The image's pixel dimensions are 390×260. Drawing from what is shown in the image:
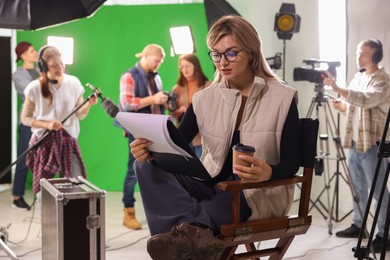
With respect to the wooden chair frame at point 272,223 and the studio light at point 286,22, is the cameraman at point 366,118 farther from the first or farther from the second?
the wooden chair frame at point 272,223

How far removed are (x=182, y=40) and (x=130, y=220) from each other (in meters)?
1.85

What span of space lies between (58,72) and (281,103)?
2.71 meters

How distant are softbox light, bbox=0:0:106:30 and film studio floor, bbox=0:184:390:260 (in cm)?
147

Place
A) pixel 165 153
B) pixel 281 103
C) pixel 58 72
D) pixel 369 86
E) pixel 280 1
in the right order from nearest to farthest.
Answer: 1. pixel 165 153
2. pixel 281 103
3. pixel 369 86
4. pixel 58 72
5. pixel 280 1

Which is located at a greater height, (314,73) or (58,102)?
(314,73)

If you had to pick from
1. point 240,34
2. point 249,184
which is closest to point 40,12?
point 240,34

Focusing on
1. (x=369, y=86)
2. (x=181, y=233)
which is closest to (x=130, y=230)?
(x=369, y=86)

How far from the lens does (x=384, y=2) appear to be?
5094mm

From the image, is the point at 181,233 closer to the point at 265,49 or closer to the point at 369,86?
the point at 369,86

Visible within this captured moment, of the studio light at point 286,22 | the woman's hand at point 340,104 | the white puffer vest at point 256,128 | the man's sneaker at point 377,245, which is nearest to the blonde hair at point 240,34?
the white puffer vest at point 256,128

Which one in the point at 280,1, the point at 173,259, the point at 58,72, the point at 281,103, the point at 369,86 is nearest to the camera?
the point at 173,259

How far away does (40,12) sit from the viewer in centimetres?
364

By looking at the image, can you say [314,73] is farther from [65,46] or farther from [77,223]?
[65,46]

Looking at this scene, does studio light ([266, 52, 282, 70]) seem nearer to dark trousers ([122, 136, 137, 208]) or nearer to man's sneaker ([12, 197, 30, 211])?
dark trousers ([122, 136, 137, 208])
